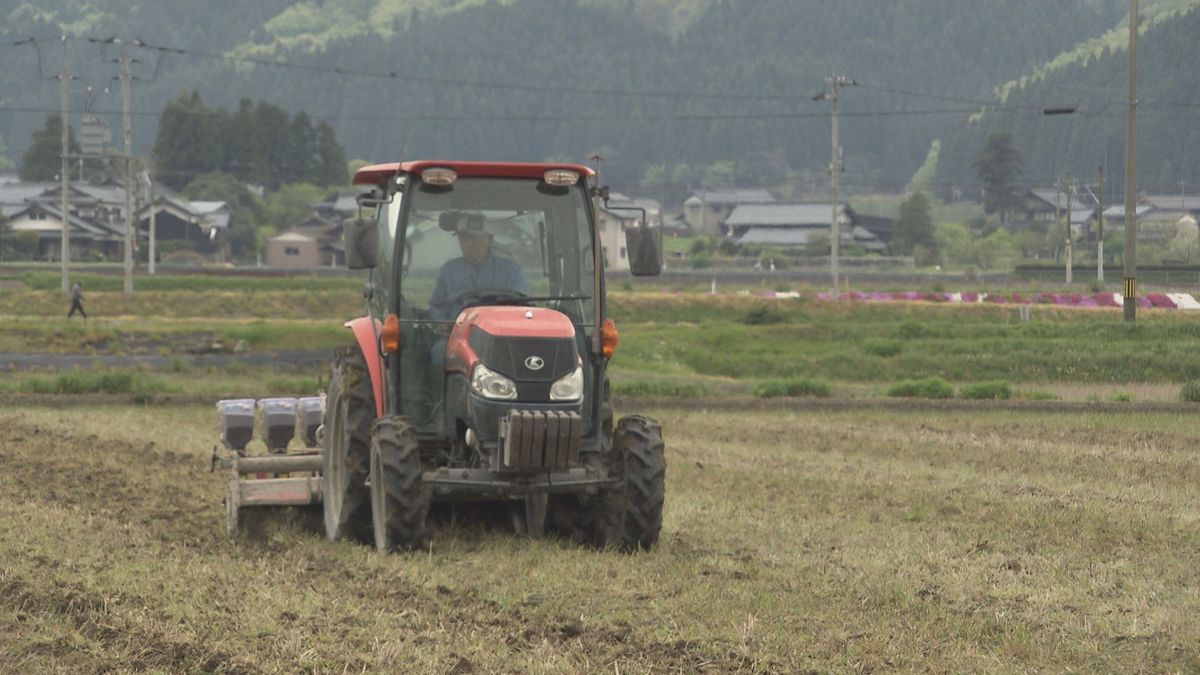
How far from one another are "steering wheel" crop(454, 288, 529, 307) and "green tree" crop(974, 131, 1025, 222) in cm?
12428

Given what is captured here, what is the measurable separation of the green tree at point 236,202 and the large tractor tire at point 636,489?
10359 centimetres

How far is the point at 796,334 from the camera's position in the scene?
47.1 m

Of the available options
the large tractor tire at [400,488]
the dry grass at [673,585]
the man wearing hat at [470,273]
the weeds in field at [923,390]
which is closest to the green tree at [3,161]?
the weeds in field at [923,390]

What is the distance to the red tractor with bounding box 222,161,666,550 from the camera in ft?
36.8

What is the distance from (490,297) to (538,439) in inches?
56.4

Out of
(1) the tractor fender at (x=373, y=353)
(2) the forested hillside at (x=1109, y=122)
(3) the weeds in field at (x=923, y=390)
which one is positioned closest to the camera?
(1) the tractor fender at (x=373, y=353)

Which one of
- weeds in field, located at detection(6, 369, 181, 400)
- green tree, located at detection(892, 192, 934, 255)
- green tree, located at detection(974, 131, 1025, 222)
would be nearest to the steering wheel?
weeds in field, located at detection(6, 369, 181, 400)

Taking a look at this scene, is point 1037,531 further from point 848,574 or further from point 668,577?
point 668,577

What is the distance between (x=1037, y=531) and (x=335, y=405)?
5339 mm

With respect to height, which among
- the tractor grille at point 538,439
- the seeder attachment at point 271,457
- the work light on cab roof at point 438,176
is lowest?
the seeder attachment at point 271,457

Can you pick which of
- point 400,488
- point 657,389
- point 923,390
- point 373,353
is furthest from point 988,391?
point 400,488

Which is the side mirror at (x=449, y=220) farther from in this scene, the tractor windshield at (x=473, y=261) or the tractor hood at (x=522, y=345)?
the tractor hood at (x=522, y=345)

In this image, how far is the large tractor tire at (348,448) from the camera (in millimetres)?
12094

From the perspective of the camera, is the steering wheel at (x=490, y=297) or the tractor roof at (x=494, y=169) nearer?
the tractor roof at (x=494, y=169)
